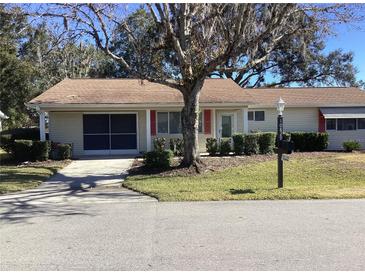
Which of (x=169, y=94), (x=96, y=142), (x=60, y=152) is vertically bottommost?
(x=60, y=152)

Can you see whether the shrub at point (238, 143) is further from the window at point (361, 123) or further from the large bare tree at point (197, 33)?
the window at point (361, 123)

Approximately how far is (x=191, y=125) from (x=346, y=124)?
14.0 meters

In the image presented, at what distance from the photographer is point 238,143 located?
1938 centimetres

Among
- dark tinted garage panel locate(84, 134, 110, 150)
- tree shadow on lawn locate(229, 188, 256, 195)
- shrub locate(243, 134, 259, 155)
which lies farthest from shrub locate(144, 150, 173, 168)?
dark tinted garage panel locate(84, 134, 110, 150)

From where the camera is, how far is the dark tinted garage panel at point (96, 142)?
70.5 ft

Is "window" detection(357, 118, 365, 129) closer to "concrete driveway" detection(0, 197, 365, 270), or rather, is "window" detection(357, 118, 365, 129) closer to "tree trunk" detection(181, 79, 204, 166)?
"tree trunk" detection(181, 79, 204, 166)

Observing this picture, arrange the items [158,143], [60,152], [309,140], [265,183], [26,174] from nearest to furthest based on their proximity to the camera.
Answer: [265,183], [26,174], [60,152], [158,143], [309,140]

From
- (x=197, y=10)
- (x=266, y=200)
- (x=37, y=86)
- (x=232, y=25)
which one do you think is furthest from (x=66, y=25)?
(x=37, y=86)

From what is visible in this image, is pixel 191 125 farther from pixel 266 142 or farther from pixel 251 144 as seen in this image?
pixel 266 142

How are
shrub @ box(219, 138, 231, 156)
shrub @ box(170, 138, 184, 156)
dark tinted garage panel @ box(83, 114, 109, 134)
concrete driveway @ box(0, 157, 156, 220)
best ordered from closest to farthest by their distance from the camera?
concrete driveway @ box(0, 157, 156, 220) < shrub @ box(219, 138, 231, 156) < shrub @ box(170, 138, 184, 156) < dark tinted garage panel @ box(83, 114, 109, 134)

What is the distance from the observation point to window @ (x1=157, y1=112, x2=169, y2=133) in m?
21.8

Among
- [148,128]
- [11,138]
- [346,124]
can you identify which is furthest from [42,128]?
[346,124]

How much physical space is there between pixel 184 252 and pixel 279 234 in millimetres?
1716

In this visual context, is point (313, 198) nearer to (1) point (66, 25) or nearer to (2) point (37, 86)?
(1) point (66, 25)
